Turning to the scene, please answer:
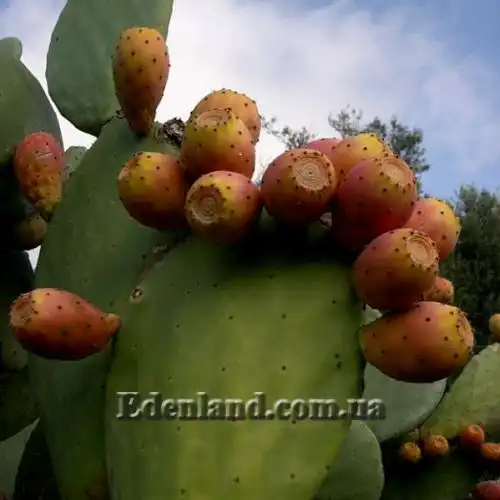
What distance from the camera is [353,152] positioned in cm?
117

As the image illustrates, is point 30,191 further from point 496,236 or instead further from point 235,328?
point 496,236

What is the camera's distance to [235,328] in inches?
42.5

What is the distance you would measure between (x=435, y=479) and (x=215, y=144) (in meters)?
1.62

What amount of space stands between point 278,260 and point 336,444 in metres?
0.24

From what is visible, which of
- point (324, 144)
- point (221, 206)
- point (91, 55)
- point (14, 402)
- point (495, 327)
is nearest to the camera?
point (221, 206)

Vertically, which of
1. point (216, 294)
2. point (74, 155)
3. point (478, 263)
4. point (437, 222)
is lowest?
point (478, 263)

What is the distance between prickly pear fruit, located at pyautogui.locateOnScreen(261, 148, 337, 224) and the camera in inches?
42.8

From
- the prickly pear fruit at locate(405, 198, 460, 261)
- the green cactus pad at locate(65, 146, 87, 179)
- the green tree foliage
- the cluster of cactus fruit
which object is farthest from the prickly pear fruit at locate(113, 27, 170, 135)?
the green tree foliage

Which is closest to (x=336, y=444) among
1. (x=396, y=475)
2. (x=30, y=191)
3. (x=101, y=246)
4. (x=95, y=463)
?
(x=95, y=463)

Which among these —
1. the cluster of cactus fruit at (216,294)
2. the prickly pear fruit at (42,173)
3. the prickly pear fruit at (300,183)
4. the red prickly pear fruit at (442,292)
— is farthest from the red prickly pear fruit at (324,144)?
the prickly pear fruit at (42,173)

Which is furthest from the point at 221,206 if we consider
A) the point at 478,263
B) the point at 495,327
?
the point at 478,263

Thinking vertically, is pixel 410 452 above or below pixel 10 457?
below

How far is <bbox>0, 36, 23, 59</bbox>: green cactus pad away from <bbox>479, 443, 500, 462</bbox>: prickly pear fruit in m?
1.49

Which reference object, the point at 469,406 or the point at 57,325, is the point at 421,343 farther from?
the point at 469,406
